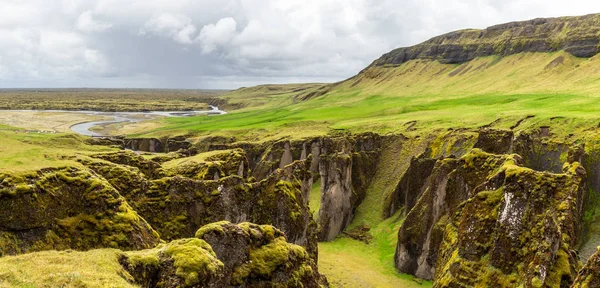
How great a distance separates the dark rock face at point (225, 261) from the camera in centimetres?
1744

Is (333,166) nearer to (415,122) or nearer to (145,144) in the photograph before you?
(415,122)

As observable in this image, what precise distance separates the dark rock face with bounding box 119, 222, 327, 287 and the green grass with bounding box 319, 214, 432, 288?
61.6 ft

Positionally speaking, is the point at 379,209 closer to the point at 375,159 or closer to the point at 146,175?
the point at 375,159

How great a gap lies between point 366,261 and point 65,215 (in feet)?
121

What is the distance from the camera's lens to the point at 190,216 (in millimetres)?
33562

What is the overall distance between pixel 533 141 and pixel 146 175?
50.7 m

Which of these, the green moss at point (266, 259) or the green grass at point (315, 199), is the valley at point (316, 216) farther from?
the green grass at point (315, 199)

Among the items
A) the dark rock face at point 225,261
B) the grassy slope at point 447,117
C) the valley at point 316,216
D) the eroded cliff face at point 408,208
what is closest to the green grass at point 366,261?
the grassy slope at point 447,117

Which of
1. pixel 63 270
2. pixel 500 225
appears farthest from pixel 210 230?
pixel 500 225

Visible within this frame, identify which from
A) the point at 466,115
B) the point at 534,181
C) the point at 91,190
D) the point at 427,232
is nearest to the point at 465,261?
the point at 534,181

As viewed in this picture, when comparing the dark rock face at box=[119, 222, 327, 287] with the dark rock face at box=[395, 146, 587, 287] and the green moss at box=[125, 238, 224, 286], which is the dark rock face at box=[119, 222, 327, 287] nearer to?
the green moss at box=[125, 238, 224, 286]

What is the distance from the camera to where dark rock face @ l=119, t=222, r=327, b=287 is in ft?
57.2

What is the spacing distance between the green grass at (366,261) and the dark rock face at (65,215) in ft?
73.8

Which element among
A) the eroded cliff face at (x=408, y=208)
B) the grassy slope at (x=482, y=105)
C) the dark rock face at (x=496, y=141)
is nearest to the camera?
the eroded cliff face at (x=408, y=208)
